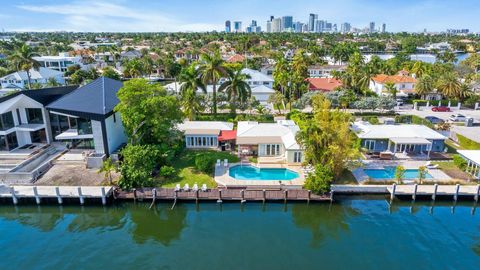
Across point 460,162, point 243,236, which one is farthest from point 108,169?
point 460,162

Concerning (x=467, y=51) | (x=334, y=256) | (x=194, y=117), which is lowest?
(x=334, y=256)

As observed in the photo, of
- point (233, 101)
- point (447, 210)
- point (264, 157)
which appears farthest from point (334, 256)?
point (233, 101)

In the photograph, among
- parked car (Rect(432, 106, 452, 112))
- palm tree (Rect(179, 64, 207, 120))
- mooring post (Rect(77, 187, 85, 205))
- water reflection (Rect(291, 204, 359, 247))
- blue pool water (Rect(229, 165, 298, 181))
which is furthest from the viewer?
parked car (Rect(432, 106, 452, 112))

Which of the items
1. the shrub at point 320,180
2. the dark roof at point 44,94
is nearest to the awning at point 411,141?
the shrub at point 320,180

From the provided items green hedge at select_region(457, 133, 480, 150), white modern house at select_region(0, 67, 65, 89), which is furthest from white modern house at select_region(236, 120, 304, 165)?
white modern house at select_region(0, 67, 65, 89)

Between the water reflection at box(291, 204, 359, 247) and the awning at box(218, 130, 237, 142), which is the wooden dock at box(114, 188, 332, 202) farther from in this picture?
the awning at box(218, 130, 237, 142)

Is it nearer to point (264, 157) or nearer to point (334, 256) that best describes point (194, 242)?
point (334, 256)
